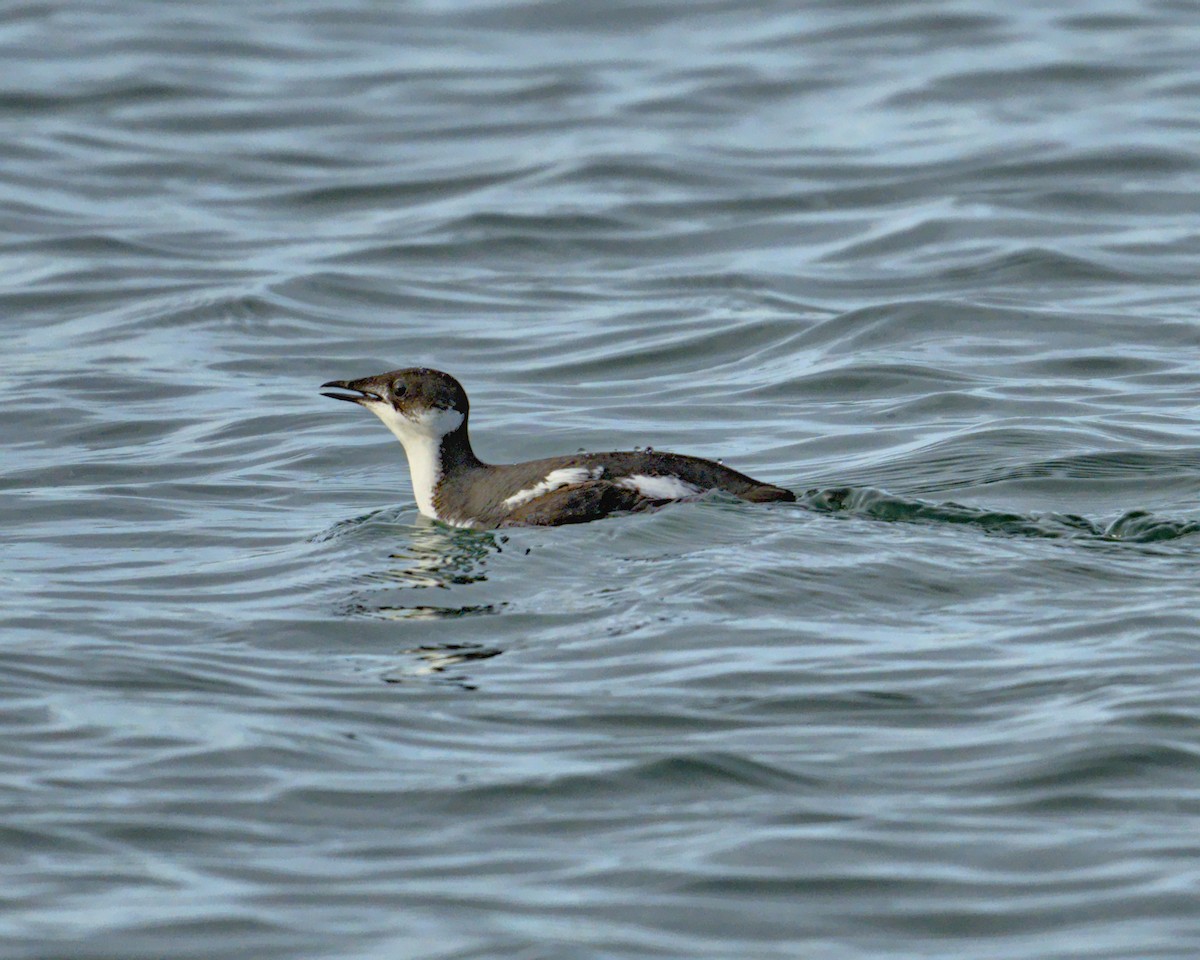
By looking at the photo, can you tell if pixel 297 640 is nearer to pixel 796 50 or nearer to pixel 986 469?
pixel 986 469

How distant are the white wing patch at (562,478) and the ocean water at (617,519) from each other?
31 cm

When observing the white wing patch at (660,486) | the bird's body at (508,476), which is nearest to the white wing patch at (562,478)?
the bird's body at (508,476)

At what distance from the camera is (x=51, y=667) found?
8164mm

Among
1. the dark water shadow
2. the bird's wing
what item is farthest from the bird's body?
the dark water shadow

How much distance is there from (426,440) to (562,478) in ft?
2.86

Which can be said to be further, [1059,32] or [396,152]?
[1059,32]

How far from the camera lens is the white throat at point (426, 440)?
10.3 meters

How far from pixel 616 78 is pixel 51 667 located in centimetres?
1644

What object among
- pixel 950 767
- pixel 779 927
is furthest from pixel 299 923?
pixel 950 767

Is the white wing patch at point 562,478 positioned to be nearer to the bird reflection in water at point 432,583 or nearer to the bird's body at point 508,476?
the bird's body at point 508,476

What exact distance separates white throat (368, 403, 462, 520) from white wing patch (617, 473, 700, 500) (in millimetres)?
1071

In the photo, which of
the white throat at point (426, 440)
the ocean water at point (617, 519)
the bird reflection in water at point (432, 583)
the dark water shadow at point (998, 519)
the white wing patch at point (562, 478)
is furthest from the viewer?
the white throat at point (426, 440)

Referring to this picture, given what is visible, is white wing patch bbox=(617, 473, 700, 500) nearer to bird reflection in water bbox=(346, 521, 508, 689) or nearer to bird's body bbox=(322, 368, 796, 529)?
bird's body bbox=(322, 368, 796, 529)

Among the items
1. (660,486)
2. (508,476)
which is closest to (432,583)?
(508,476)
